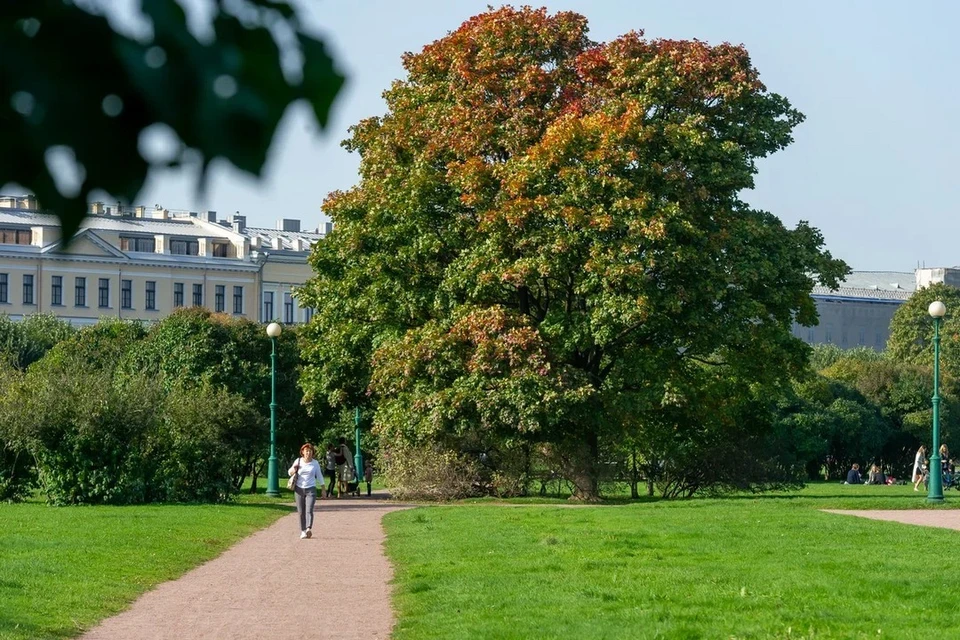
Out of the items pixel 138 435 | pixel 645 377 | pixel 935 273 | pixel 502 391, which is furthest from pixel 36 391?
pixel 935 273

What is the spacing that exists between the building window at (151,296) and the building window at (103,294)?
9.18ft

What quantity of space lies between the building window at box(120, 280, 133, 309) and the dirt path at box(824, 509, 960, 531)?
7909cm

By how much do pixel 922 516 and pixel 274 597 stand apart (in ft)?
55.1

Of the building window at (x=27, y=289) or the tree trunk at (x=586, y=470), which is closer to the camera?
the tree trunk at (x=586, y=470)

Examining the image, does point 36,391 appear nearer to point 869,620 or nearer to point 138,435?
point 138,435

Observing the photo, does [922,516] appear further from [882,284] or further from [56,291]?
[882,284]

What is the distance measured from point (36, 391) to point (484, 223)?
9956mm

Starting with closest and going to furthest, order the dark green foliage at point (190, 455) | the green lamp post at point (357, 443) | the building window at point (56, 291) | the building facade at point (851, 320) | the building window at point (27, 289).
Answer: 1. the dark green foliage at point (190, 455)
2. the green lamp post at point (357, 443)
3. the building window at point (27, 289)
4. the building window at point (56, 291)
5. the building facade at point (851, 320)

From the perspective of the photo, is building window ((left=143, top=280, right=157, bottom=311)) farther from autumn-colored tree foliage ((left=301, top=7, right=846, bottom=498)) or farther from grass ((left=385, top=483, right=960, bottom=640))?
grass ((left=385, top=483, right=960, bottom=640))

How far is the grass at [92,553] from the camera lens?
1304 centimetres

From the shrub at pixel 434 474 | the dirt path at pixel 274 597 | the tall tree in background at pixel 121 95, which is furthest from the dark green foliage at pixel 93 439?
the tall tree in background at pixel 121 95

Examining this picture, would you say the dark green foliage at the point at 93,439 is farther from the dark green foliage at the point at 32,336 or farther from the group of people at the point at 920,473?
the dark green foliage at the point at 32,336

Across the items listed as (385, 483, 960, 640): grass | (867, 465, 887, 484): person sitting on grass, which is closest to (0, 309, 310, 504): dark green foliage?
(385, 483, 960, 640): grass

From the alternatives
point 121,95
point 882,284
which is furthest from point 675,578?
point 882,284
